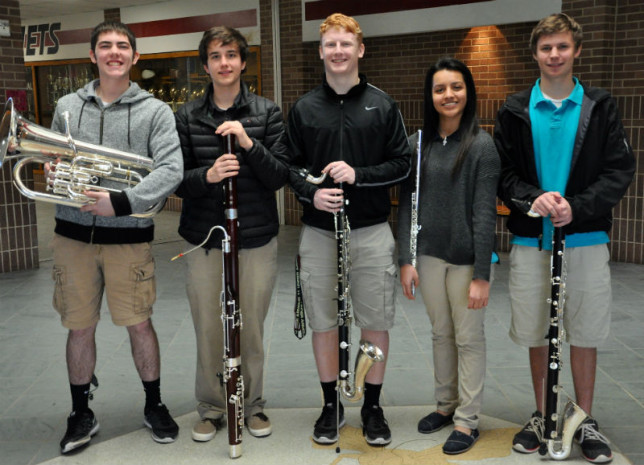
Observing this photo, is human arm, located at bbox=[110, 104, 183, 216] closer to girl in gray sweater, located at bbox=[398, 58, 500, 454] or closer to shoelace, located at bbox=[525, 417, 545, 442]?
girl in gray sweater, located at bbox=[398, 58, 500, 454]

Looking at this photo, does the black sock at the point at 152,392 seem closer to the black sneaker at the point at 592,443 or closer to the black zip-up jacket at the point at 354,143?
the black zip-up jacket at the point at 354,143

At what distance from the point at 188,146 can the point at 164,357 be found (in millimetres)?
1981

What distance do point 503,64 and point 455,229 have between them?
5584 millimetres

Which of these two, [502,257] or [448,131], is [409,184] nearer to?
[448,131]

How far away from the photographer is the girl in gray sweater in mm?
3283

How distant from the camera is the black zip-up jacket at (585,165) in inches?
125

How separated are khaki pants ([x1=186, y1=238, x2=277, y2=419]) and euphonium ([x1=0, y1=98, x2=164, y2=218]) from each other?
63cm

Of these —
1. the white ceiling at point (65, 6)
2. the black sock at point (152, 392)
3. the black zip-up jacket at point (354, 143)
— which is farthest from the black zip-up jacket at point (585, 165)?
the white ceiling at point (65, 6)

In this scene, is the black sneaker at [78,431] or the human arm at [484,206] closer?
the human arm at [484,206]

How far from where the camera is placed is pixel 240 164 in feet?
11.2

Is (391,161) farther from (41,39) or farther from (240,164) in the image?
(41,39)

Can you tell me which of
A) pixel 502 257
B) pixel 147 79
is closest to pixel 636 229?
pixel 502 257

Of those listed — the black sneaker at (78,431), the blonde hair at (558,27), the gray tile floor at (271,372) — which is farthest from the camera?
the gray tile floor at (271,372)

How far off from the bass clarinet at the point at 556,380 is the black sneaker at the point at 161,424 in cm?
185
